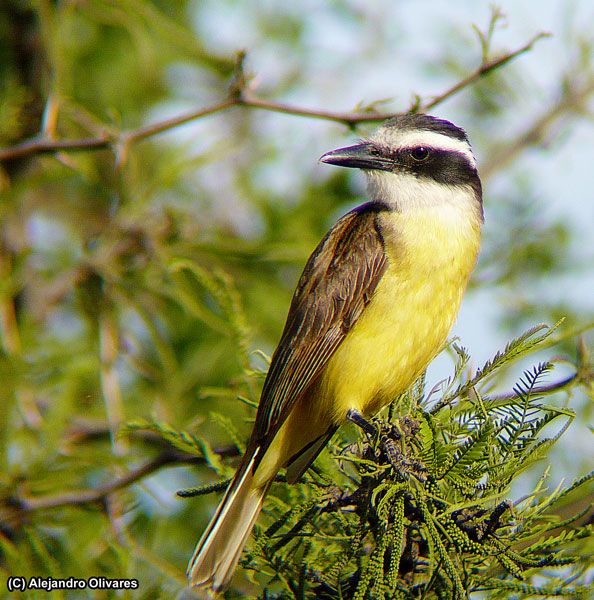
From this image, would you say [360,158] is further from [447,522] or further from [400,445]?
[447,522]

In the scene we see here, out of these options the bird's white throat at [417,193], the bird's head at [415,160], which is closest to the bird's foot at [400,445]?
the bird's white throat at [417,193]

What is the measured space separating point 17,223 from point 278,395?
2.50 meters

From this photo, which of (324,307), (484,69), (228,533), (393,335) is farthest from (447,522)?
(484,69)

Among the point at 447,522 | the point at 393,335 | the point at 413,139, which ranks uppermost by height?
the point at 413,139

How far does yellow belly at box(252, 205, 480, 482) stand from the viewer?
11.7ft

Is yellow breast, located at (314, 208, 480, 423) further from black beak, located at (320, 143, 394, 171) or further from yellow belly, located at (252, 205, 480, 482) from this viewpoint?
black beak, located at (320, 143, 394, 171)

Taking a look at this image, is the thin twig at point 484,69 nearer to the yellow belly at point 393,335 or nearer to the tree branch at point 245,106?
the tree branch at point 245,106

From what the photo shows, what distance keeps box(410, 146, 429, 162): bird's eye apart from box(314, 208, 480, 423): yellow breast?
0.48m

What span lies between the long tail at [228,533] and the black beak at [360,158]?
1.56 metres

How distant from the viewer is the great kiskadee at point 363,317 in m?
Answer: 3.54

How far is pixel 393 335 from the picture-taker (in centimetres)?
358

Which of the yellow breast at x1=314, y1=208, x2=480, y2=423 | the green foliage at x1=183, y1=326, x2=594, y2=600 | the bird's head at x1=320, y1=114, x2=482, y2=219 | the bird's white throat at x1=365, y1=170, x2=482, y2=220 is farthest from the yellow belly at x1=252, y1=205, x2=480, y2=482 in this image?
the green foliage at x1=183, y1=326, x2=594, y2=600

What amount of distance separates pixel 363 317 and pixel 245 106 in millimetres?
1046

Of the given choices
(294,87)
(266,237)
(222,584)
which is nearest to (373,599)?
(222,584)
